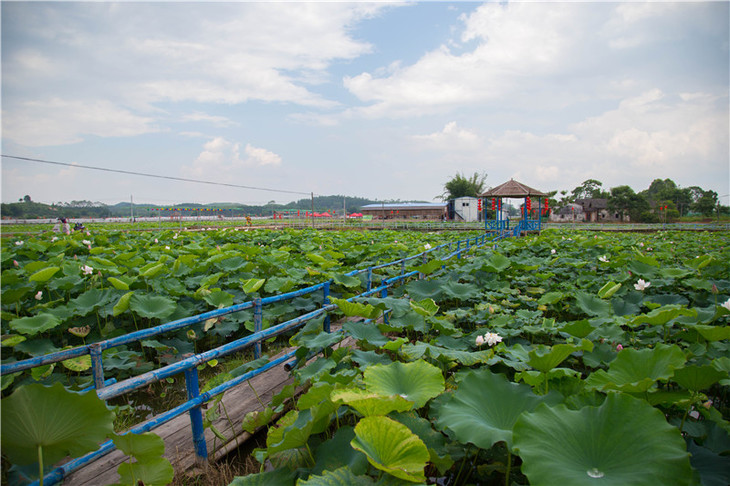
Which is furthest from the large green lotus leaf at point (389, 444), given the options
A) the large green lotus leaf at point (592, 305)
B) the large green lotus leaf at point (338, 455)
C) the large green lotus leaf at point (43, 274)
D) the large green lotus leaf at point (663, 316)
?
the large green lotus leaf at point (43, 274)

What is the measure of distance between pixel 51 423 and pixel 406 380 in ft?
3.42

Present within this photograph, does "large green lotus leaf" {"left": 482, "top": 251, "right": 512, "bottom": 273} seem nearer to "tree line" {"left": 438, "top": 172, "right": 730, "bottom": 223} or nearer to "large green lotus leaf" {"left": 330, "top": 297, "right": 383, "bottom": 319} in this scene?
"large green lotus leaf" {"left": 330, "top": 297, "right": 383, "bottom": 319}

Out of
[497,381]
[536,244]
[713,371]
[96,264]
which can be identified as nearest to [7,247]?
[96,264]

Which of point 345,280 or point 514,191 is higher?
point 514,191

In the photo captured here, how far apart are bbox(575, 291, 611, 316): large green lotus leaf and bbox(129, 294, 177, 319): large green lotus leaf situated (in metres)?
3.18

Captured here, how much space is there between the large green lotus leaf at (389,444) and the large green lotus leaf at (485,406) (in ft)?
0.60

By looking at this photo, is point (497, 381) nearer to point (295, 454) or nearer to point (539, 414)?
point (539, 414)

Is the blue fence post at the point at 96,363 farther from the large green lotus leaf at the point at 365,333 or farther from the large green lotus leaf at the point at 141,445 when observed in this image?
the large green lotus leaf at the point at 365,333

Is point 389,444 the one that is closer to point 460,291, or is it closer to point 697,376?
point 697,376

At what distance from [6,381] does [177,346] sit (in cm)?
112

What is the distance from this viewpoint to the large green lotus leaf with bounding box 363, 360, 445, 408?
50.8 inches

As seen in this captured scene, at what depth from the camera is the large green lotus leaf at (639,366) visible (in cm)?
129

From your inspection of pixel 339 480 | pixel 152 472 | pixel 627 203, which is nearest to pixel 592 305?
pixel 339 480

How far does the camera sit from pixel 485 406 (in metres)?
1.24
